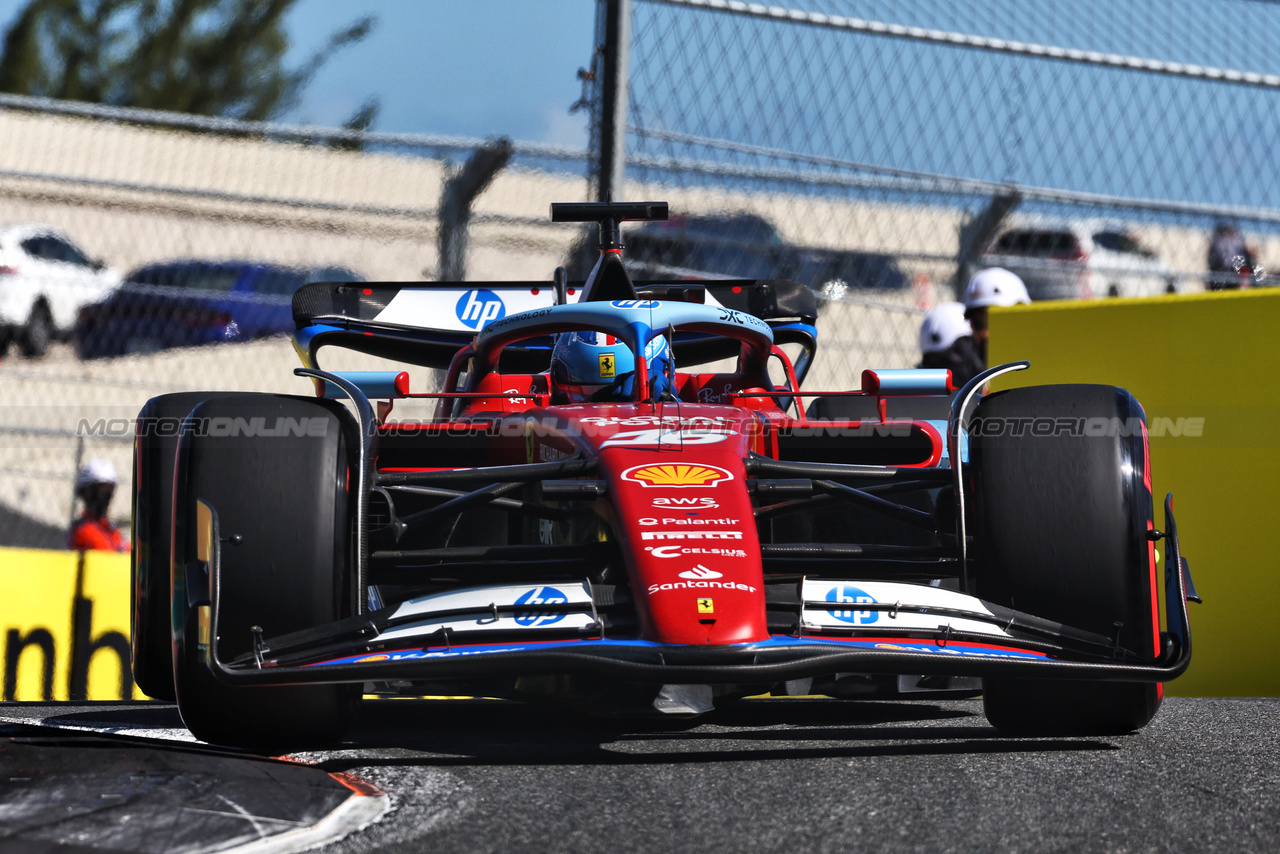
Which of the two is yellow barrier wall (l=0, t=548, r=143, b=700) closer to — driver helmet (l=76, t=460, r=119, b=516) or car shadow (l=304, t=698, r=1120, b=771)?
driver helmet (l=76, t=460, r=119, b=516)

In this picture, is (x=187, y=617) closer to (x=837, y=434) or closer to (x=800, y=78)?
(x=837, y=434)

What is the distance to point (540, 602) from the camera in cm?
293

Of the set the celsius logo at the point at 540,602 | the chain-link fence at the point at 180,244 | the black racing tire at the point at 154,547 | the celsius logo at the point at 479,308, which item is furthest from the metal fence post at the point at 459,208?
the celsius logo at the point at 540,602

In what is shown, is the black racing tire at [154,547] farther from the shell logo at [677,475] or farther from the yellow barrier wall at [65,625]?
the yellow barrier wall at [65,625]

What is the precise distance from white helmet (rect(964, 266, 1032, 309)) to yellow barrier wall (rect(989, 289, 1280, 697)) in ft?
4.38

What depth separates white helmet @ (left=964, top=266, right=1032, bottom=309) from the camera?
22.0 feet

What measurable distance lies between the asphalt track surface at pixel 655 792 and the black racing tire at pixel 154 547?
17cm

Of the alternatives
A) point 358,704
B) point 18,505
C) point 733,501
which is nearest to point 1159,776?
point 733,501

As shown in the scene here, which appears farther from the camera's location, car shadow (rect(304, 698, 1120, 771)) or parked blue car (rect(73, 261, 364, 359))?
parked blue car (rect(73, 261, 364, 359))

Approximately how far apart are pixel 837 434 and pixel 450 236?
3639 mm

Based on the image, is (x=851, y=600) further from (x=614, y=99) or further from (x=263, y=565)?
(x=614, y=99)

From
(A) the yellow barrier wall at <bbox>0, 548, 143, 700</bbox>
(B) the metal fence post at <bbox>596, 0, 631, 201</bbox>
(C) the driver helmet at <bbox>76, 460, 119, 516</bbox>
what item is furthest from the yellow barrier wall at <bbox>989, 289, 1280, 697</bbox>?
(C) the driver helmet at <bbox>76, 460, 119, 516</bbox>

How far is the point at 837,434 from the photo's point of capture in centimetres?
388

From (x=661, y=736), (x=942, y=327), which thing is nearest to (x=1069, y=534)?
(x=661, y=736)
